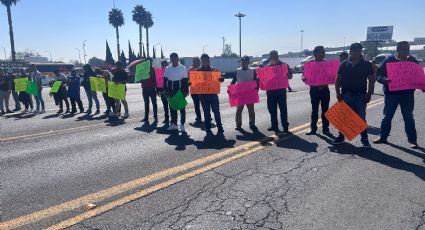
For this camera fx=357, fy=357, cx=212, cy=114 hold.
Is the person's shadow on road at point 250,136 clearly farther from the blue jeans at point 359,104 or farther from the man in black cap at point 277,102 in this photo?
the blue jeans at point 359,104

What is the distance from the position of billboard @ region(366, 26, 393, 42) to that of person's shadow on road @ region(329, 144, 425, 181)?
7531 centimetres

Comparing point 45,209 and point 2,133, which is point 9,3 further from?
point 45,209

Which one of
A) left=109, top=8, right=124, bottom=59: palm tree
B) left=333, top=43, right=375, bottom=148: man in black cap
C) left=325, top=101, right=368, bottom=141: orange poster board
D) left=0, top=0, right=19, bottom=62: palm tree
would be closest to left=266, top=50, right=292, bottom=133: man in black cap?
left=325, top=101, right=368, bottom=141: orange poster board

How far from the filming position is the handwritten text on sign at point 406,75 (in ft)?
21.9

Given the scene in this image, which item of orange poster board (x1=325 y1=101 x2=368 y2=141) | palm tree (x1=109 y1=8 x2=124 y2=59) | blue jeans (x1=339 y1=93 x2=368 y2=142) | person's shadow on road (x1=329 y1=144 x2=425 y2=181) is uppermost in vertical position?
palm tree (x1=109 y1=8 x2=124 y2=59)

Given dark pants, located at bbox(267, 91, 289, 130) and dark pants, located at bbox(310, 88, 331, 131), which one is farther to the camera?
dark pants, located at bbox(267, 91, 289, 130)

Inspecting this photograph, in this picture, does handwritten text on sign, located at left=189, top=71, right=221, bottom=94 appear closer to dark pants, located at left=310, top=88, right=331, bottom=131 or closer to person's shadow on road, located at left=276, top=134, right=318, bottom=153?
person's shadow on road, located at left=276, top=134, right=318, bottom=153

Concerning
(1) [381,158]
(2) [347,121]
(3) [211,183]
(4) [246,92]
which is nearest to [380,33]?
(4) [246,92]

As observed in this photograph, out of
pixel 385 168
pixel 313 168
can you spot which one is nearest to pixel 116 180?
pixel 313 168

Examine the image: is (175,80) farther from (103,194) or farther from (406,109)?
(406,109)

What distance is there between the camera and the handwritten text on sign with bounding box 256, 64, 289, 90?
839 centimetres

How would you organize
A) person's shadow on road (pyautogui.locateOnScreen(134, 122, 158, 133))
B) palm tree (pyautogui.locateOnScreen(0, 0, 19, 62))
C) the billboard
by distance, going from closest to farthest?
person's shadow on road (pyautogui.locateOnScreen(134, 122, 158, 133))
palm tree (pyautogui.locateOnScreen(0, 0, 19, 62))
the billboard

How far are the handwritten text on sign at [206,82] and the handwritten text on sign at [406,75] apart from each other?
3819mm

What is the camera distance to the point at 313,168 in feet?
18.4
